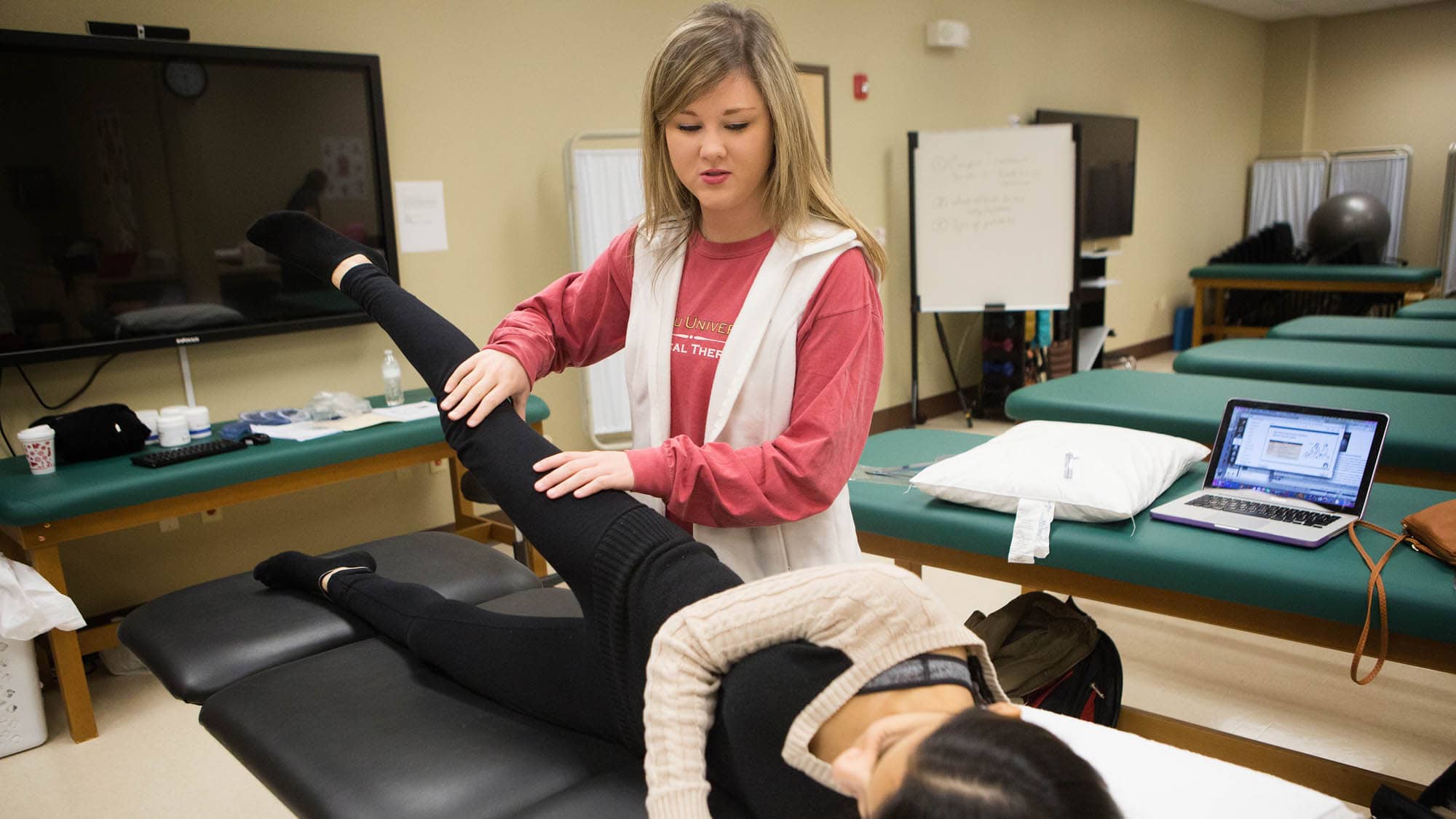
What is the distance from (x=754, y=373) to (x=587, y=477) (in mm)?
275

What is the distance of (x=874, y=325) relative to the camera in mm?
1335

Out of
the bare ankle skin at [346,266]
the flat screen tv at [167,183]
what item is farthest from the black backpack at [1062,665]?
the flat screen tv at [167,183]

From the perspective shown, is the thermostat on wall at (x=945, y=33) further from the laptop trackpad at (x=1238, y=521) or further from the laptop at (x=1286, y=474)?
the laptop trackpad at (x=1238, y=521)

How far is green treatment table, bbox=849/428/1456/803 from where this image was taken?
59.2 inches

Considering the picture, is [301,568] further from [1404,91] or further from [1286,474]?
[1404,91]

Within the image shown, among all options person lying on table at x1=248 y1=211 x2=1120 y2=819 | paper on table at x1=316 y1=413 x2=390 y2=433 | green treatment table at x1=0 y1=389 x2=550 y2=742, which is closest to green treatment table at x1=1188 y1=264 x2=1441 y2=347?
paper on table at x1=316 y1=413 x2=390 y2=433

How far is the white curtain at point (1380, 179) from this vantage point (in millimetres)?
7598

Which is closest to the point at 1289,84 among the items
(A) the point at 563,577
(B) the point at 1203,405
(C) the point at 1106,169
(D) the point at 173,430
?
(C) the point at 1106,169

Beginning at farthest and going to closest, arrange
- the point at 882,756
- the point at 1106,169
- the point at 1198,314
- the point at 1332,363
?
1. the point at 1198,314
2. the point at 1106,169
3. the point at 1332,363
4. the point at 882,756

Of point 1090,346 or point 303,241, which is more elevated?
point 303,241

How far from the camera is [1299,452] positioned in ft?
6.14

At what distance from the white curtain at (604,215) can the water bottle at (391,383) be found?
2.43ft

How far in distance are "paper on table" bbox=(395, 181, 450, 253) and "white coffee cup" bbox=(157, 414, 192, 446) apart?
3.08 feet

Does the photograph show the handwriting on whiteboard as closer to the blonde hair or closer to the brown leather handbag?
the brown leather handbag
